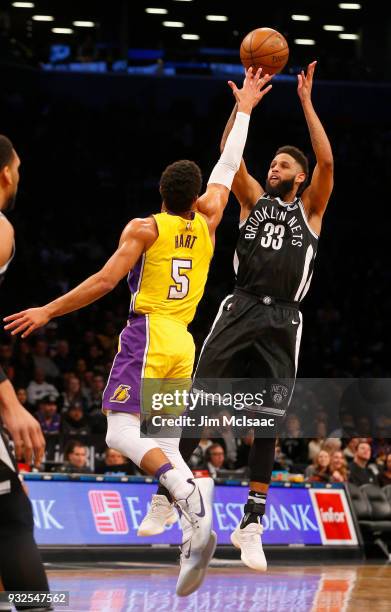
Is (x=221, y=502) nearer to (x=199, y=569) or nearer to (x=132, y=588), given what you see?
(x=132, y=588)

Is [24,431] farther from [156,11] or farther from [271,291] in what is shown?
[156,11]

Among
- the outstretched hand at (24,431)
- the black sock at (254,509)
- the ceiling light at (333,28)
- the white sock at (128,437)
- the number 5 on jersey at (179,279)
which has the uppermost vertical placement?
the ceiling light at (333,28)

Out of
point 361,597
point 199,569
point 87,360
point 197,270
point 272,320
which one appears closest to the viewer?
point 199,569

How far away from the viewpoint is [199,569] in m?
6.69

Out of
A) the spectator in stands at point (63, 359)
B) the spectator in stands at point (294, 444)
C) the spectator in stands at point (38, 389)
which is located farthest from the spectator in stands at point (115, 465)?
the spectator in stands at point (63, 359)

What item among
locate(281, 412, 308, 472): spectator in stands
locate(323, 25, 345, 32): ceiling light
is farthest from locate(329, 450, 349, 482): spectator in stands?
locate(323, 25, 345, 32): ceiling light

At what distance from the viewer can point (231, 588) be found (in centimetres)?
1084

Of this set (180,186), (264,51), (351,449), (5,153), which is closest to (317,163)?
(264,51)

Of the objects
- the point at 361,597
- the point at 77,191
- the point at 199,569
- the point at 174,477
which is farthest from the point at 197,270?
the point at 77,191

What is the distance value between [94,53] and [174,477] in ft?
65.0

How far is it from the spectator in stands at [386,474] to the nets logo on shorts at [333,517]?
0.94m

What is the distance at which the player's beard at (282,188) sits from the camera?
8023mm

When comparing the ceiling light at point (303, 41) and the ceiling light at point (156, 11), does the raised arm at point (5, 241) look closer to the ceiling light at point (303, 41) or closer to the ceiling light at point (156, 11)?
the ceiling light at point (156, 11)

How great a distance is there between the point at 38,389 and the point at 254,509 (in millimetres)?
8707
